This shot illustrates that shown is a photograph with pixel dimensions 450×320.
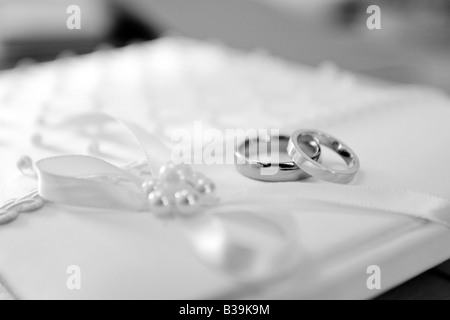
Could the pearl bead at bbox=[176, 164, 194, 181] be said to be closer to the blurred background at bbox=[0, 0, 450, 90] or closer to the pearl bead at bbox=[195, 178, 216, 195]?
the pearl bead at bbox=[195, 178, 216, 195]

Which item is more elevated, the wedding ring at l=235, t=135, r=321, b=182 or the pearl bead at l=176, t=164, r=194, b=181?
the pearl bead at l=176, t=164, r=194, b=181

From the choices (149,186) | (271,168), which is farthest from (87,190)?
(271,168)

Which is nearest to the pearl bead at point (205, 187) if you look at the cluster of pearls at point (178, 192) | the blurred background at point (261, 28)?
the cluster of pearls at point (178, 192)

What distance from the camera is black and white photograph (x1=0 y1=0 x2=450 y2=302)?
→ 0.38 m

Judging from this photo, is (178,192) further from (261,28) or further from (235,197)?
(261,28)

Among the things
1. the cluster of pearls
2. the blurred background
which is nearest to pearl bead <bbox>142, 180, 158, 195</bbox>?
the cluster of pearls

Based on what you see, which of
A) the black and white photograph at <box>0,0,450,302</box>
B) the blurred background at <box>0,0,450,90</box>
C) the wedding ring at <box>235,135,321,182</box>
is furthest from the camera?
the blurred background at <box>0,0,450,90</box>

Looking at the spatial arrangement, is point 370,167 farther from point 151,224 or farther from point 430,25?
point 430,25

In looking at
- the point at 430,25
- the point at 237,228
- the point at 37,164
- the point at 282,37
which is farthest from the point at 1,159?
the point at 430,25

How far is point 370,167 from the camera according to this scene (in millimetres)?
533

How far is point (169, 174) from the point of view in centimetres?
44

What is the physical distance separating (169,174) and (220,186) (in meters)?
0.07

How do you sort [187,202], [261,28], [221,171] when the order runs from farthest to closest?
[261,28] → [221,171] → [187,202]

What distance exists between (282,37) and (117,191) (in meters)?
1.10
